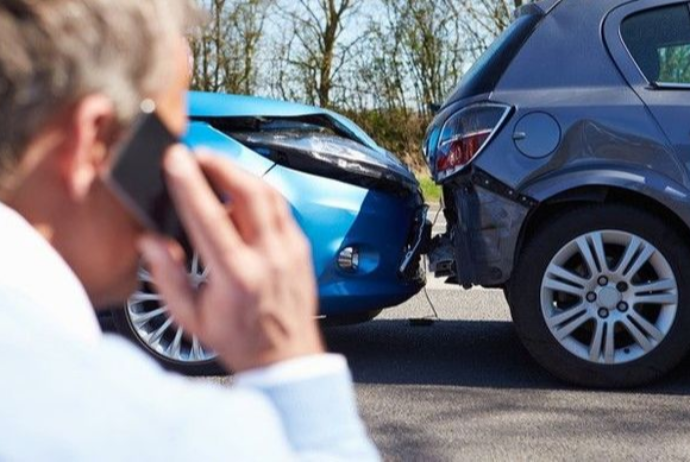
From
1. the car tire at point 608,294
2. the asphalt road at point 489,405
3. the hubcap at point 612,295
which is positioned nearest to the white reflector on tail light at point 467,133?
the car tire at point 608,294

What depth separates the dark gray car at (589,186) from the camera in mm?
4809

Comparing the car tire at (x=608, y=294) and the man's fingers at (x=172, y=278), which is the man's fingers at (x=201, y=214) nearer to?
the man's fingers at (x=172, y=278)

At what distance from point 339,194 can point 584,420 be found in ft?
4.52

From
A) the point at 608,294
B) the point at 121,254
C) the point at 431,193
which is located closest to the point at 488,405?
the point at 608,294

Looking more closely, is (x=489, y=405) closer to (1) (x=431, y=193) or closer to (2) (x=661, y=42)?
(2) (x=661, y=42)

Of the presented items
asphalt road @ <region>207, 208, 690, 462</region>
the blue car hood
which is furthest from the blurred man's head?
the blue car hood

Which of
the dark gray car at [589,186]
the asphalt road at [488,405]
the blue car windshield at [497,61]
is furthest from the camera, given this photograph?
the blue car windshield at [497,61]

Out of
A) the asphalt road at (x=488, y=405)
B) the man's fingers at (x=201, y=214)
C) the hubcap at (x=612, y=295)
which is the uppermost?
the man's fingers at (x=201, y=214)

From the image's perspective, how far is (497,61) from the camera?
5.11 metres

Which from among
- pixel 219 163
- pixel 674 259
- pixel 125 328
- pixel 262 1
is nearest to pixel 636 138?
pixel 674 259

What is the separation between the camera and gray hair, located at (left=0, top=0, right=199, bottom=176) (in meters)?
0.80

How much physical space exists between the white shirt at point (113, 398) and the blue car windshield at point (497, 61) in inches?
169

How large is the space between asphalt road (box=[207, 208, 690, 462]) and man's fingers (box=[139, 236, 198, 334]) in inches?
129

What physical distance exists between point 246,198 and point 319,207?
13.7 ft
